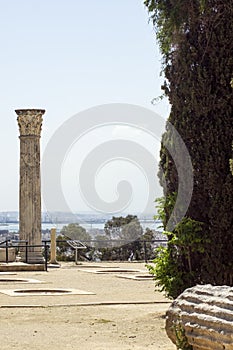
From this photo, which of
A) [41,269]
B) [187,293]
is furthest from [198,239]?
[41,269]

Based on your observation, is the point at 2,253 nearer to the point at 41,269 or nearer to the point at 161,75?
the point at 41,269

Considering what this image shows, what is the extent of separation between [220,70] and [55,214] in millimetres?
29684

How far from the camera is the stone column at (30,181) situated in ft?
106

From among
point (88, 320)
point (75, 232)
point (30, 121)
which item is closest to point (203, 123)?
point (88, 320)

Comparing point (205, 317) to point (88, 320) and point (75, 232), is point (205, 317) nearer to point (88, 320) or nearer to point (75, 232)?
point (88, 320)

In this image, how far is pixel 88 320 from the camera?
12.8 metres

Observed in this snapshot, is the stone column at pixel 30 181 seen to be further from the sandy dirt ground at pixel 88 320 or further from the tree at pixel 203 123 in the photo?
the tree at pixel 203 123

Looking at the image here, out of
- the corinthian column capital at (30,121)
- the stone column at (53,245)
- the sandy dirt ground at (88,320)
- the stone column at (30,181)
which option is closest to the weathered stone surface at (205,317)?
the sandy dirt ground at (88,320)

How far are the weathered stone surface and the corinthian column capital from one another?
23.9 meters

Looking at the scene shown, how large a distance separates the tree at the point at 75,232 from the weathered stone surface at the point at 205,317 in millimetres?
38563

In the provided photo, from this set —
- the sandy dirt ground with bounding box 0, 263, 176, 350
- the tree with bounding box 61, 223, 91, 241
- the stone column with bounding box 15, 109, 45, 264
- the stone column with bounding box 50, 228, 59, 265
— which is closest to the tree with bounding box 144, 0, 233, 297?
the sandy dirt ground with bounding box 0, 263, 176, 350

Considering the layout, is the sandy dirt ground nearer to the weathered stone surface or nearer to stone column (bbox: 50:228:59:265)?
the weathered stone surface

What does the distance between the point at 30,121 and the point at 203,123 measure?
798 inches

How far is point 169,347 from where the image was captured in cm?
990
